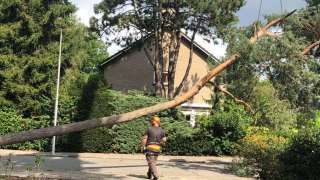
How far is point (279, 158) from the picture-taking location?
1539 cm

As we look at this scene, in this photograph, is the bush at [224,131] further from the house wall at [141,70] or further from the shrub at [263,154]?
the house wall at [141,70]

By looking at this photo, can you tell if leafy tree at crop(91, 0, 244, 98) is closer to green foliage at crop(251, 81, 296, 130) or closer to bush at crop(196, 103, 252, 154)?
bush at crop(196, 103, 252, 154)

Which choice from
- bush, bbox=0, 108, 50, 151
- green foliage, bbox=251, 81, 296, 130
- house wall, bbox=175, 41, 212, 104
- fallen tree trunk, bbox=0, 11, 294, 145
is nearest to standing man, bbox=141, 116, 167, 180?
green foliage, bbox=251, 81, 296, 130

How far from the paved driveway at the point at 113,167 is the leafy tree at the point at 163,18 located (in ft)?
36.4

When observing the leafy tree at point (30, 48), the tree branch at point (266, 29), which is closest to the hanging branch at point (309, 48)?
the tree branch at point (266, 29)

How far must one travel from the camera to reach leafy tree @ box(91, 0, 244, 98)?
3700 centimetres

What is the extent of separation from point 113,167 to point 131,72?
29.4 m

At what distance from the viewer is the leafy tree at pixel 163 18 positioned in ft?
121

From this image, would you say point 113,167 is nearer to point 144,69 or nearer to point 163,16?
point 163,16

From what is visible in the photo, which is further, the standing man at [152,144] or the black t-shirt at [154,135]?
the black t-shirt at [154,135]

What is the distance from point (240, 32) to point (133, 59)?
32.5 m

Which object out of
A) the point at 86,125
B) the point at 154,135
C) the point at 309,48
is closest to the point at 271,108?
the point at 309,48

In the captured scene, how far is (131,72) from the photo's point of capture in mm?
50625

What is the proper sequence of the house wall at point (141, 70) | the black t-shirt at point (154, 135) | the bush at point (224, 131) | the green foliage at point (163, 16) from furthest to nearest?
the house wall at point (141, 70) < the green foliage at point (163, 16) < the bush at point (224, 131) < the black t-shirt at point (154, 135)
